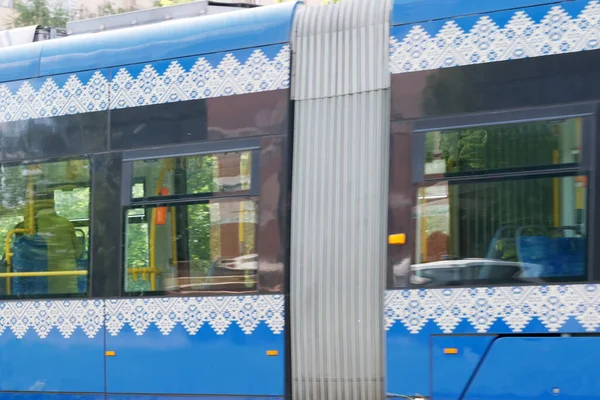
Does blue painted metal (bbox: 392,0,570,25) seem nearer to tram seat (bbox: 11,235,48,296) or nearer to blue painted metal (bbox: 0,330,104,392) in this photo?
blue painted metal (bbox: 0,330,104,392)

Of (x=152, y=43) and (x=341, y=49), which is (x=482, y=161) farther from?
(x=152, y=43)

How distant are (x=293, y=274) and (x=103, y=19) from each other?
10.3 feet

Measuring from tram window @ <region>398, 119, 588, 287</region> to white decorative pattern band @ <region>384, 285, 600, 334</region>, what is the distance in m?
0.08

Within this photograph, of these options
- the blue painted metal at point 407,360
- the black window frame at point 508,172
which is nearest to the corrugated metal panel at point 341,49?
the black window frame at point 508,172

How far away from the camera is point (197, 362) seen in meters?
6.20

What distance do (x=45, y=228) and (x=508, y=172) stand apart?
3.80m

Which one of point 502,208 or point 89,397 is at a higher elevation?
point 502,208

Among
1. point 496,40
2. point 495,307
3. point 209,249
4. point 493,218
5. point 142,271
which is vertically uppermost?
point 496,40

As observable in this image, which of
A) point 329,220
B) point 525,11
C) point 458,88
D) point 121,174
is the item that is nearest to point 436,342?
point 329,220

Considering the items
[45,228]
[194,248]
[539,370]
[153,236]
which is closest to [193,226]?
[194,248]

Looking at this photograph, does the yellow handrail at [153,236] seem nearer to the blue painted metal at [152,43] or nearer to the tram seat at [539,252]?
the blue painted metal at [152,43]

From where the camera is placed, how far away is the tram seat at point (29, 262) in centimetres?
704

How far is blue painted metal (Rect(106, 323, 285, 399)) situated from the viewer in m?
5.97

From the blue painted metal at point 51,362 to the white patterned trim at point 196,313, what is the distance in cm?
26
